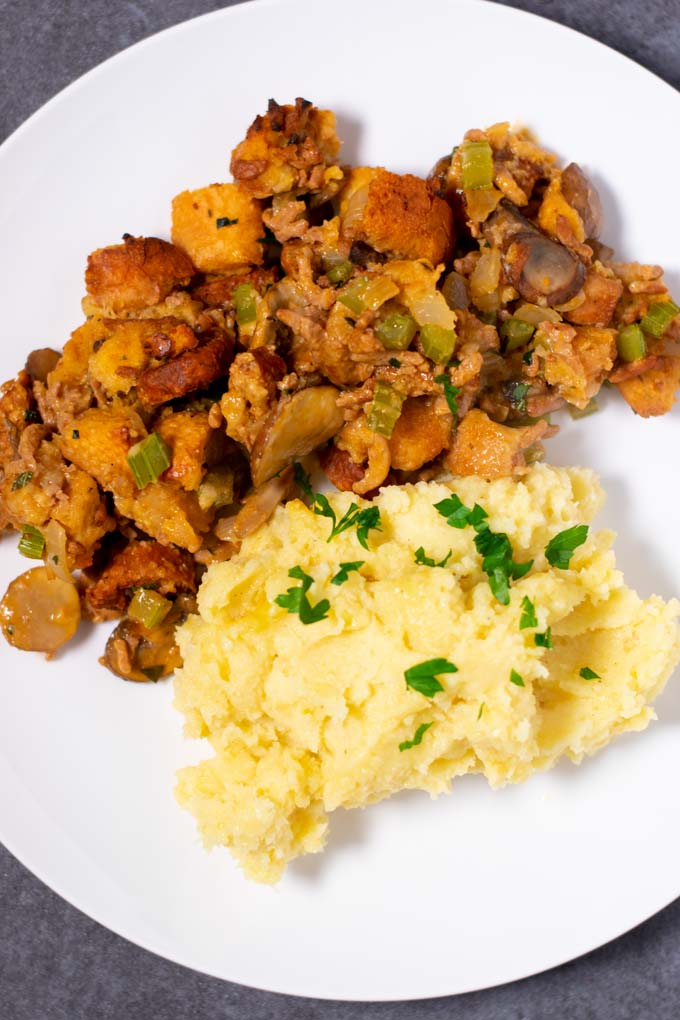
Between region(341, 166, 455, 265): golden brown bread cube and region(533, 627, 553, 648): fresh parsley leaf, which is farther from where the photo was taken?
region(341, 166, 455, 265): golden brown bread cube

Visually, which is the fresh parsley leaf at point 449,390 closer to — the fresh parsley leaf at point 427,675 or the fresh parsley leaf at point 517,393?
the fresh parsley leaf at point 517,393

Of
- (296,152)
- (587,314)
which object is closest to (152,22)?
(296,152)

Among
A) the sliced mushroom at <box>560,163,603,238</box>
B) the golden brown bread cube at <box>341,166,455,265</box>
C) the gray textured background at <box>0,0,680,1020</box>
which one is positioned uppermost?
the sliced mushroom at <box>560,163,603,238</box>

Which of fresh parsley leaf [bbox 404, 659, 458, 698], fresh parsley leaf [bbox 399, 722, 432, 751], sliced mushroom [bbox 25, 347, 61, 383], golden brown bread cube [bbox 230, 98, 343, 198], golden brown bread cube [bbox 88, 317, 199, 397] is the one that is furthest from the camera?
Result: sliced mushroom [bbox 25, 347, 61, 383]

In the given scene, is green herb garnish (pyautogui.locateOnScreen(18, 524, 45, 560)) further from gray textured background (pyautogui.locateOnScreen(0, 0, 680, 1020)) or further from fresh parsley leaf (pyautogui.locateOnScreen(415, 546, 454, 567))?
gray textured background (pyautogui.locateOnScreen(0, 0, 680, 1020))

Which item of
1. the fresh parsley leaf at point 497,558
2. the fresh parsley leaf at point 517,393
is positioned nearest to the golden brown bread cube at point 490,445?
the fresh parsley leaf at point 517,393

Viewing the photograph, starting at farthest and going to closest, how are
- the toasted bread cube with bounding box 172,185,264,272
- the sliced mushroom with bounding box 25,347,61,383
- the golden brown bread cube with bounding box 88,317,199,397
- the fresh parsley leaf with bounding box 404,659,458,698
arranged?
the sliced mushroom with bounding box 25,347,61,383
the toasted bread cube with bounding box 172,185,264,272
the golden brown bread cube with bounding box 88,317,199,397
the fresh parsley leaf with bounding box 404,659,458,698

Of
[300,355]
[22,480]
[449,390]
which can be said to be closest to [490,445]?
[449,390]

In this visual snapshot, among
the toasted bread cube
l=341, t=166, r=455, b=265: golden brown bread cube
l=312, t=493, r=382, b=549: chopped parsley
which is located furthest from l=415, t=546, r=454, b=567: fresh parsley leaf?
the toasted bread cube

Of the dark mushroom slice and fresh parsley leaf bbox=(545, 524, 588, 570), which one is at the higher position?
the dark mushroom slice
